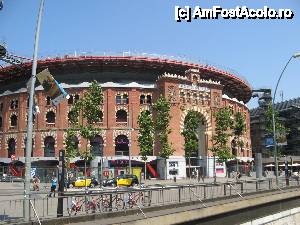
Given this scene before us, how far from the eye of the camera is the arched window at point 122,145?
6419 cm

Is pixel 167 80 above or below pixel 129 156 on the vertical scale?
above

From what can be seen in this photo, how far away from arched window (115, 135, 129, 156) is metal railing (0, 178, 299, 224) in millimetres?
41504

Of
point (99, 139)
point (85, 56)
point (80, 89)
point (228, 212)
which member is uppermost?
point (85, 56)

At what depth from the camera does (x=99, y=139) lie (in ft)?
211

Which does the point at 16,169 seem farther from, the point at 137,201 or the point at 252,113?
the point at 252,113

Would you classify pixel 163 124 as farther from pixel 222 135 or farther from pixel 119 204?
pixel 119 204

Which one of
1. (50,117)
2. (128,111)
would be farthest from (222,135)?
(50,117)

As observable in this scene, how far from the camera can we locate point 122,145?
64.8 m

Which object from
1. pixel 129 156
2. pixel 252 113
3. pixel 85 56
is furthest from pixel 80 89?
pixel 252 113

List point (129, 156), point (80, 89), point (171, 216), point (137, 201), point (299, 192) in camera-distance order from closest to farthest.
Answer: point (171, 216) < point (137, 201) < point (299, 192) < point (129, 156) < point (80, 89)

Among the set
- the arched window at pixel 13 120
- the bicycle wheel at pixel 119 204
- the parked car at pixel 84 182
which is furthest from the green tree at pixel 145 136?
the bicycle wheel at pixel 119 204

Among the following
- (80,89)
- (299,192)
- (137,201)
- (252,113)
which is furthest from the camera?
(252,113)

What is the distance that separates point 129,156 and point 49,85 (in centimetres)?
4392

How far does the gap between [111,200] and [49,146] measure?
165 feet
